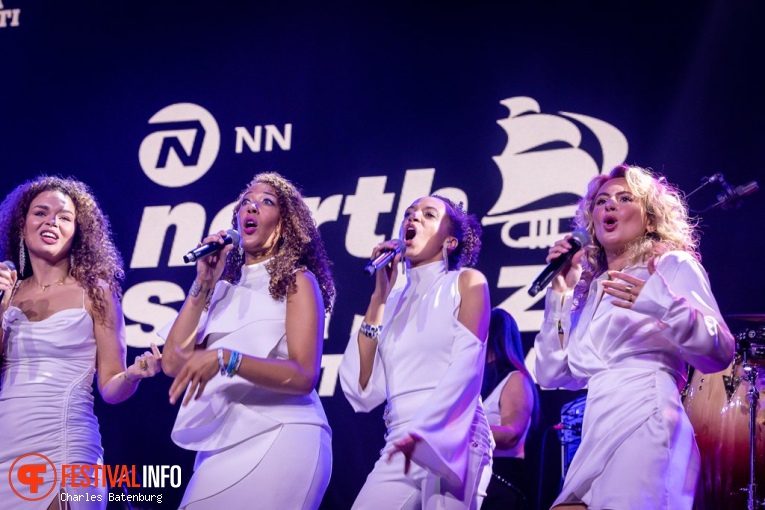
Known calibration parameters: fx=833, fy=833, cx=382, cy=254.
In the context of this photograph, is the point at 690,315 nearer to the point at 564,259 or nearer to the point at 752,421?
the point at 564,259

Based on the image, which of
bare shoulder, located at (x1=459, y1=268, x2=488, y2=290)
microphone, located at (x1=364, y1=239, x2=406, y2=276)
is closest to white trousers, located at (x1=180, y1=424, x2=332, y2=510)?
microphone, located at (x1=364, y1=239, x2=406, y2=276)

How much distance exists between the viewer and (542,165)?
4980 mm

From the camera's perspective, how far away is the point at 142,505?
5.14 metres

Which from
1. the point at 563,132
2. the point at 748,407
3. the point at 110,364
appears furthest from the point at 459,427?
the point at 563,132

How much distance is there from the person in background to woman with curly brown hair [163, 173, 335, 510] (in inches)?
50.9

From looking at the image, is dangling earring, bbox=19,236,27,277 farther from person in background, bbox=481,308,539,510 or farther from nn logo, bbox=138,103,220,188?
person in background, bbox=481,308,539,510

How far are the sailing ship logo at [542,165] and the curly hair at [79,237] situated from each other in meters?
2.28

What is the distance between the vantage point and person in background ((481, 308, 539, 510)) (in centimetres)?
402

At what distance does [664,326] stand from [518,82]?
9.28 ft

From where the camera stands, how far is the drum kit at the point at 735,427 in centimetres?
370

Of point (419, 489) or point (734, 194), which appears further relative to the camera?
point (734, 194)

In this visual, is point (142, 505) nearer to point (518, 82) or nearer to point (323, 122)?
point (323, 122)

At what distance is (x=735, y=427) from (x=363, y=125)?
2818mm

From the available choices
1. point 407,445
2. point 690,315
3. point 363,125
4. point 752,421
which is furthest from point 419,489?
point 363,125
